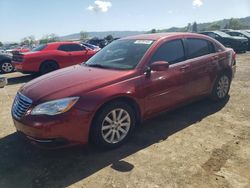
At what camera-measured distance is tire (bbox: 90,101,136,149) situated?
3918mm

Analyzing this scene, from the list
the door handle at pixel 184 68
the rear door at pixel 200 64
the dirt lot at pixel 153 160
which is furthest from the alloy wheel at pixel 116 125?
the rear door at pixel 200 64

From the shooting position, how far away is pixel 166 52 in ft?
16.3

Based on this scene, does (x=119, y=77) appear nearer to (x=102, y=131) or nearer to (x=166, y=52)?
(x=102, y=131)

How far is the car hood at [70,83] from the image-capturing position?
3.85 metres

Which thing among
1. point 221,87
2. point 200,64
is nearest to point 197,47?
point 200,64

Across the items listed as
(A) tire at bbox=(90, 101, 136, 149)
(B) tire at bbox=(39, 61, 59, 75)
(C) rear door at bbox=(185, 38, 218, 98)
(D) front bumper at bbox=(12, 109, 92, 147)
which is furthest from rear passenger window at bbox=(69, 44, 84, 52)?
(D) front bumper at bbox=(12, 109, 92, 147)

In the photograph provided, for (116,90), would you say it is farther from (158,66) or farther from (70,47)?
(70,47)

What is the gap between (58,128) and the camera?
3.62 meters

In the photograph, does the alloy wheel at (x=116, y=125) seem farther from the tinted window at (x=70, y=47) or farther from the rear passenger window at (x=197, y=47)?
the tinted window at (x=70, y=47)

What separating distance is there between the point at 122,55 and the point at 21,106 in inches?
73.3

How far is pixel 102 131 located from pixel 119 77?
816 millimetres

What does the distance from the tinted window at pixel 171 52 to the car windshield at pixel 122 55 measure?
0.67 ft

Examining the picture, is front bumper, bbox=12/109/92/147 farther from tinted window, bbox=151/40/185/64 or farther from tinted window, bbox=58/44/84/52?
tinted window, bbox=58/44/84/52

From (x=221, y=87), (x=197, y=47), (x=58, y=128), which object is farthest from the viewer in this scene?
(x=221, y=87)
